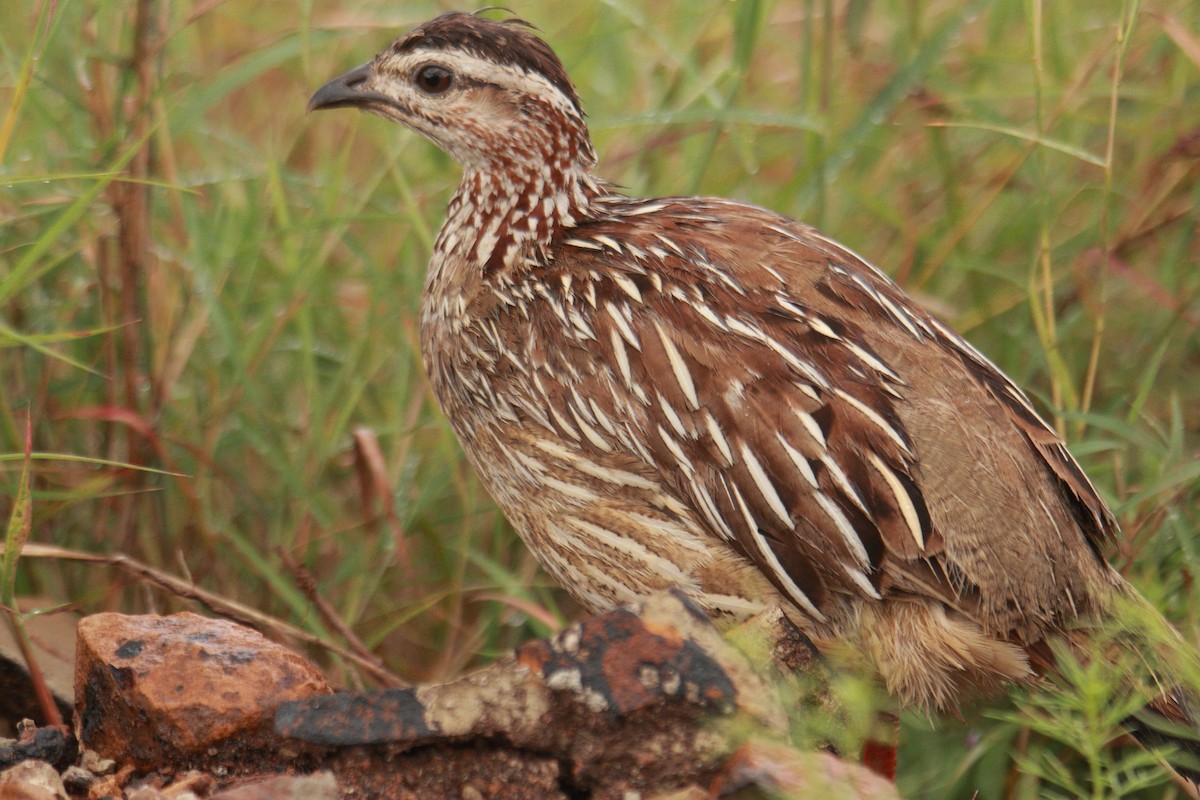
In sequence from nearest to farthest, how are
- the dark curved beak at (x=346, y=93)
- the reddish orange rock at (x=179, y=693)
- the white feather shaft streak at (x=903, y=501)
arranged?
A: 1. the reddish orange rock at (x=179, y=693)
2. the white feather shaft streak at (x=903, y=501)
3. the dark curved beak at (x=346, y=93)

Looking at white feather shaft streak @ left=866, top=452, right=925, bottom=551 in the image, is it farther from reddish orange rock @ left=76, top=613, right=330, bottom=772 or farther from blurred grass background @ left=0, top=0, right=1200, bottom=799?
reddish orange rock @ left=76, top=613, right=330, bottom=772

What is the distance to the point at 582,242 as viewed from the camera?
3.64 meters

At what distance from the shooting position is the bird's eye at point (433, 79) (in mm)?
3770

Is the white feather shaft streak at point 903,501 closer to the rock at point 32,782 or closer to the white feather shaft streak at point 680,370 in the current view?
the white feather shaft streak at point 680,370

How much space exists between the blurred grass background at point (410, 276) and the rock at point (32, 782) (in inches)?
42.0

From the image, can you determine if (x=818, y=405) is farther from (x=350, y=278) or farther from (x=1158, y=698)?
(x=350, y=278)

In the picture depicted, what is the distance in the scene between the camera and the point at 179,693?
2713mm

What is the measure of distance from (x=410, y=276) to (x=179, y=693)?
2218 mm

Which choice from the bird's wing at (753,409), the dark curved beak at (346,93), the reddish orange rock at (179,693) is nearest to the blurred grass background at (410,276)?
the dark curved beak at (346,93)

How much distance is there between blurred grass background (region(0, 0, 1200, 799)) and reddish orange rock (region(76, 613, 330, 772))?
0.83 m

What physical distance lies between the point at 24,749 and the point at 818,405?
176cm

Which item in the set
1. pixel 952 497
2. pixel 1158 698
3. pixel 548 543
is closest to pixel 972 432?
pixel 952 497

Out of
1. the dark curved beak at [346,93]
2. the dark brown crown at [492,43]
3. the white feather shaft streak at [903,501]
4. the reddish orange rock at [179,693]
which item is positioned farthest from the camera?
the dark curved beak at [346,93]

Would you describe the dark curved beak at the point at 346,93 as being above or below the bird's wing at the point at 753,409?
above
